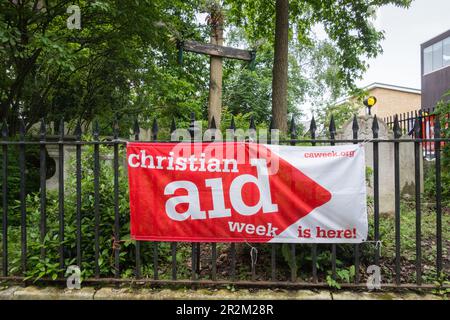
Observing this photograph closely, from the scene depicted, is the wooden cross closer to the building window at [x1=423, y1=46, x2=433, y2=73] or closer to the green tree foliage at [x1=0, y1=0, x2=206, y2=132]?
the green tree foliage at [x1=0, y1=0, x2=206, y2=132]

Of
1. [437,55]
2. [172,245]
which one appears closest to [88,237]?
[172,245]

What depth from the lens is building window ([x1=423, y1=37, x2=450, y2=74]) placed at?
1920 centimetres

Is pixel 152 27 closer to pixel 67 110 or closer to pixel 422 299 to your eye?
pixel 67 110

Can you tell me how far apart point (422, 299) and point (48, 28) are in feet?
29.3

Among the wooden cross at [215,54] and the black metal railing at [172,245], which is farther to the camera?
the wooden cross at [215,54]

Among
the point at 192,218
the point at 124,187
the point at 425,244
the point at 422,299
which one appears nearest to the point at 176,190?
the point at 192,218

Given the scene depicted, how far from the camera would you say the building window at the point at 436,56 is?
19.2 m

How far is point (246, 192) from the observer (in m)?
3.29

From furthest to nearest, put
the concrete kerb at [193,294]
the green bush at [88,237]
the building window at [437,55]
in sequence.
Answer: the building window at [437,55], the green bush at [88,237], the concrete kerb at [193,294]

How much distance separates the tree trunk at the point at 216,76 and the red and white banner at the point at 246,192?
3.92 feet

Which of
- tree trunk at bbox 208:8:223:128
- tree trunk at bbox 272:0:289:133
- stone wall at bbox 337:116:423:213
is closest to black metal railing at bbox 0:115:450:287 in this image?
tree trunk at bbox 208:8:223:128

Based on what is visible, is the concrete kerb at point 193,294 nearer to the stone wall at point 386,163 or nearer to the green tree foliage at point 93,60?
the stone wall at point 386,163

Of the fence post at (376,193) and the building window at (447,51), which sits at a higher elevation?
the building window at (447,51)

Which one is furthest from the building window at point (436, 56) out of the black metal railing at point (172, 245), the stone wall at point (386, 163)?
the black metal railing at point (172, 245)
